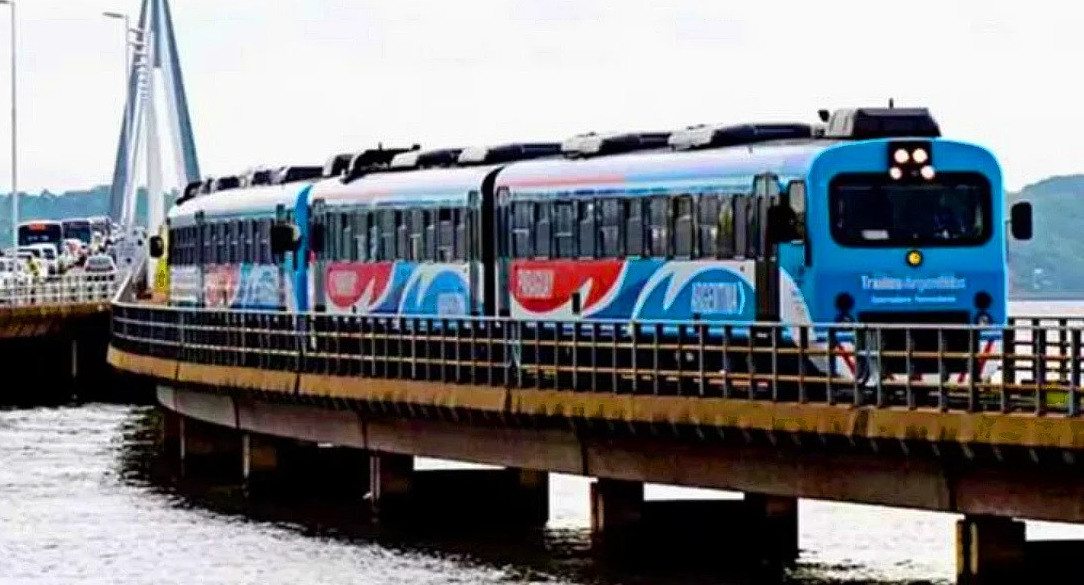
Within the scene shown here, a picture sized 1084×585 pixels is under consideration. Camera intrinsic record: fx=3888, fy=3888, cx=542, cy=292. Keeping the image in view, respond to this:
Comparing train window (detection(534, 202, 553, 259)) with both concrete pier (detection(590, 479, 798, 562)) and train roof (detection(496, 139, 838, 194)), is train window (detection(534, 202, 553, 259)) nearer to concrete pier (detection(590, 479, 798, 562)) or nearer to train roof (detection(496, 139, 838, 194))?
train roof (detection(496, 139, 838, 194))

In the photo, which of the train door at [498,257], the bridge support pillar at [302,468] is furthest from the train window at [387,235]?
the train door at [498,257]

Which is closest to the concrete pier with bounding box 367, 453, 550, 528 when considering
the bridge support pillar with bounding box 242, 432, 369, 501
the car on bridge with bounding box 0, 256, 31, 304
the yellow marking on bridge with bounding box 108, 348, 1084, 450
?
the yellow marking on bridge with bounding box 108, 348, 1084, 450

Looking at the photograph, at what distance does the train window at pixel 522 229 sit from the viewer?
56469mm

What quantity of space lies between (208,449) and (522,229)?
1822 centimetres

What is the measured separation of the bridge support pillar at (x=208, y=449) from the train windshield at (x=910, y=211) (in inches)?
1069

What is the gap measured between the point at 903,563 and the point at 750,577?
134 inches

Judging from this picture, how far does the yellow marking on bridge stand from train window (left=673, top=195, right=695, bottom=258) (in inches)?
116

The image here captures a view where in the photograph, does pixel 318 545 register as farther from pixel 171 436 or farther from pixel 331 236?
pixel 171 436

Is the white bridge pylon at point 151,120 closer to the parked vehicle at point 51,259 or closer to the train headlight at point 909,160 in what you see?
the parked vehicle at point 51,259

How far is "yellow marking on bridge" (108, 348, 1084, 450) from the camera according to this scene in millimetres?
37500

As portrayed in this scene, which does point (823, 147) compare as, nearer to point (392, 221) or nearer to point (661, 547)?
point (661, 547)

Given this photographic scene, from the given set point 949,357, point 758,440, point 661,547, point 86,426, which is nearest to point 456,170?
point 661,547

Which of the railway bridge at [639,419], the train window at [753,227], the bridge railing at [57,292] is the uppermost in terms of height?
the train window at [753,227]

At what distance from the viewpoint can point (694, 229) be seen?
1980 inches
